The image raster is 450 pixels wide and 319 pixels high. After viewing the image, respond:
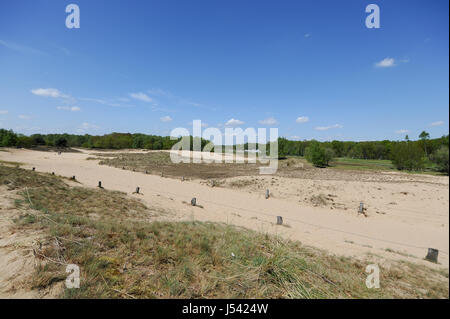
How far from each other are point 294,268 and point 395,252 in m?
5.13

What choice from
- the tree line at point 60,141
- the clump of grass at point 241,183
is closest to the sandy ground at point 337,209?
the clump of grass at point 241,183

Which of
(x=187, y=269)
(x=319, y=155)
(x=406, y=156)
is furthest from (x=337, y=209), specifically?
(x=319, y=155)

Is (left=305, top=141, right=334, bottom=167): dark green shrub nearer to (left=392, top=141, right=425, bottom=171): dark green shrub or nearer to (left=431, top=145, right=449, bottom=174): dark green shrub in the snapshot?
(left=392, top=141, right=425, bottom=171): dark green shrub

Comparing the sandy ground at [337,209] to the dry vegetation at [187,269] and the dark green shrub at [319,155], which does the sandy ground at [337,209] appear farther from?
the dark green shrub at [319,155]

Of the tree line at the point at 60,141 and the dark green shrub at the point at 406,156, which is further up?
the tree line at the point at 60,141

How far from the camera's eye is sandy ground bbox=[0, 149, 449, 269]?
6.26 feet

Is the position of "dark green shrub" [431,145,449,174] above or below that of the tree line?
below

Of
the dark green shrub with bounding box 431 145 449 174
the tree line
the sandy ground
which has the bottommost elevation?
the sandy ground

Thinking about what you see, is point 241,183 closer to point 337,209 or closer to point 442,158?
point 337,209

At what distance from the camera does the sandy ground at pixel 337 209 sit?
1.91 m

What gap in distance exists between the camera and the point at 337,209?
1148 cm

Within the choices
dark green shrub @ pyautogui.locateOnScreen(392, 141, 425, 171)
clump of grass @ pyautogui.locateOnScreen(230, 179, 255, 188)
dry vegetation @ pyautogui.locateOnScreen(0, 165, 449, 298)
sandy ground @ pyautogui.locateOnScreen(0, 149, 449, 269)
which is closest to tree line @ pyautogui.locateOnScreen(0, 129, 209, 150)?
clump of grass @ pyautogui.locateOnScreen(230, 179, 255, 188)

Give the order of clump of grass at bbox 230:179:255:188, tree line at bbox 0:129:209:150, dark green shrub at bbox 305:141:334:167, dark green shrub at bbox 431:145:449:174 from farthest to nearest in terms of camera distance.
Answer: tree line at bbox 0:129:209:150, dark green shrub at bbox 305:141:334:167, clump of grass at bbox 230:179:255:188, dark green shrub at bbox 431:145:449:174
